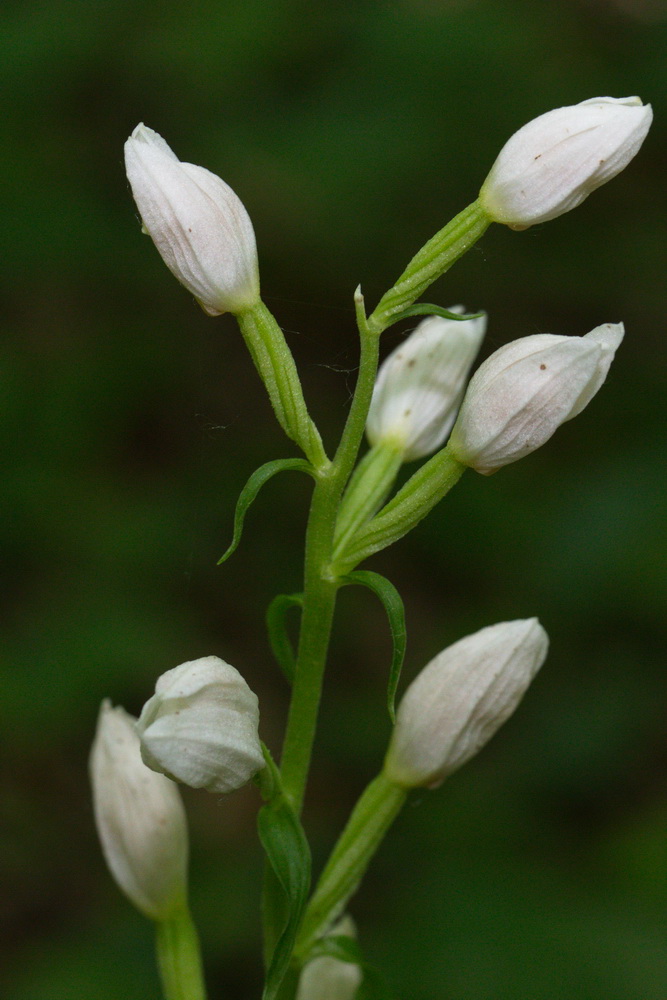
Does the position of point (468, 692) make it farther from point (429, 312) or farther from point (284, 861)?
point (429, 312)

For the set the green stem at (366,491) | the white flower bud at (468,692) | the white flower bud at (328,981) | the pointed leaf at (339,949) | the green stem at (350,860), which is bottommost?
the white flower bud at (328,981)

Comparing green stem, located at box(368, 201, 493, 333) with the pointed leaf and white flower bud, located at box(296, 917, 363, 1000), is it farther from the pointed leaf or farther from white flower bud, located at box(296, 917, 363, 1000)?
white flower bud, located at box(296, 917, 363, 1000)

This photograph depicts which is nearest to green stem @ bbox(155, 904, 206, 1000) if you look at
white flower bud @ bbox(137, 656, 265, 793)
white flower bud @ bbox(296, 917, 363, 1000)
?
white flower bud @ bbox(296, 917, 363, 1000)

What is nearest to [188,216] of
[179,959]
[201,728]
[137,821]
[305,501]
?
[201,728]

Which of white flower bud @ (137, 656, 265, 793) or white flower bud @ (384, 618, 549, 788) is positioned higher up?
white flower bud @ (137, 656, 265, 793)

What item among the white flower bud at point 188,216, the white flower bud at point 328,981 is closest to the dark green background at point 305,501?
the white flower bud at point 328,981

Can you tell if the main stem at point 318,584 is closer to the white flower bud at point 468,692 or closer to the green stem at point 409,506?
the green stem at point 409,506
